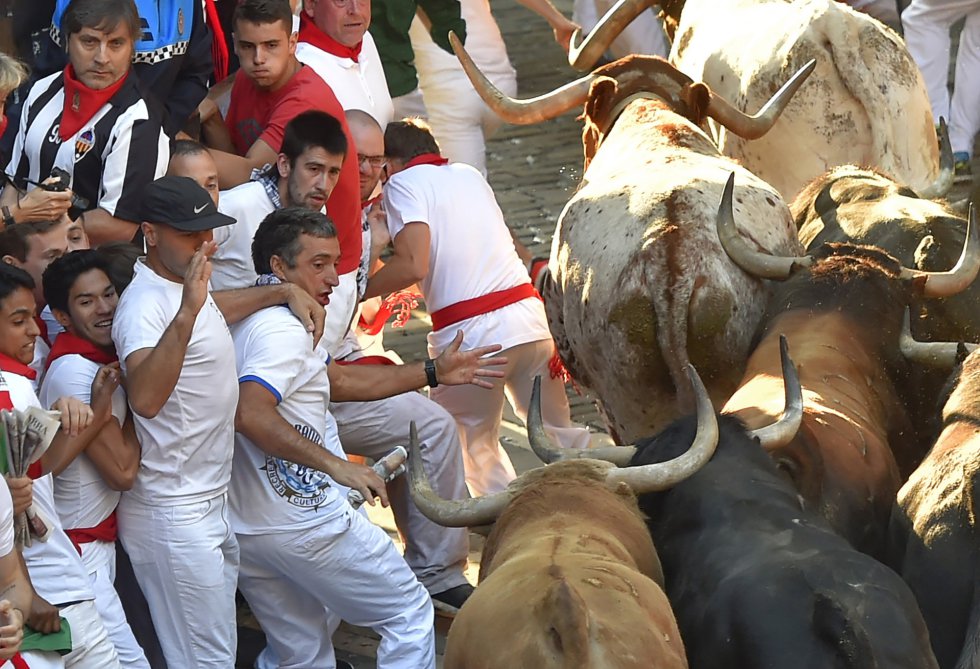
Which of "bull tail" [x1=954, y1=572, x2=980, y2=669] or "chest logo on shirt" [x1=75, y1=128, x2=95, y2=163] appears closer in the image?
"bull tail" [x1=954, y1=572, x2=980, y2=669]

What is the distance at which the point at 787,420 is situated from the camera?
5.27m

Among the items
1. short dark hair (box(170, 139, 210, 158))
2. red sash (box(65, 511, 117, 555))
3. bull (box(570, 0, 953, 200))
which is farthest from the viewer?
bull (box(570, 0, 953, 200))

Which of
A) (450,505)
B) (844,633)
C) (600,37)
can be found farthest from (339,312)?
(600,37)

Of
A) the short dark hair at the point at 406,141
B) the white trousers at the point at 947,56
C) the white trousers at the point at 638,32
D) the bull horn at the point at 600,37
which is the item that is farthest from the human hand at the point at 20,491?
the white trousers at the point at 947,56

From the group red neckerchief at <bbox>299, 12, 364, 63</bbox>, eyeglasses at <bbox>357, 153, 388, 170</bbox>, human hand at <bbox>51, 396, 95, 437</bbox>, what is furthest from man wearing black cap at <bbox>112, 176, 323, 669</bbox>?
red neckerchief at <bbox>299, 12, 364, 63</bbox>

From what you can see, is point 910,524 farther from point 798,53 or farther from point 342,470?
point 798,53

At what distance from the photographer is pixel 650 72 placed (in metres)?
8.14

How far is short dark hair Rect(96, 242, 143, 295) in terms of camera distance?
5441 millimetres

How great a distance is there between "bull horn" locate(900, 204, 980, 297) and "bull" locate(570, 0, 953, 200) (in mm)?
1671

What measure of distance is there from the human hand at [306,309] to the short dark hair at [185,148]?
0.64 metres

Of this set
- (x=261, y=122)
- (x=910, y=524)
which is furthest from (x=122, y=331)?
(x=910, y=524)

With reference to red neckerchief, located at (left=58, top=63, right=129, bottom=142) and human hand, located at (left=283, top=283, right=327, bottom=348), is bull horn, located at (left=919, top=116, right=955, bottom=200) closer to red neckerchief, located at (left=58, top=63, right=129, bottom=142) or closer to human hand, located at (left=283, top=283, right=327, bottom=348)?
human hand, located at (left=283, top=283, right=327, bottom=348)

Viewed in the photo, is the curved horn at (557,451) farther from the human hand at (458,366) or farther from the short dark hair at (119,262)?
the short dark hair at (119,262)

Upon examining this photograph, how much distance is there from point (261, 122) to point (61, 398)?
2.11 m
